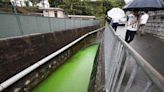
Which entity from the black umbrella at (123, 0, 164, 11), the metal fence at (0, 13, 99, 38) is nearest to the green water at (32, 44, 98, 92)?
the metal fence at (0, 13, 99, 38)

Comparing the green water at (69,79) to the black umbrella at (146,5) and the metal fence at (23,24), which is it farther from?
the black umbrella at (146,5)

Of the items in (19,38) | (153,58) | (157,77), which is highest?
(157,77)

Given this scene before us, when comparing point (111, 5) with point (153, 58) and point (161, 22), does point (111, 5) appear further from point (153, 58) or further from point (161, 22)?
point (153, 58)

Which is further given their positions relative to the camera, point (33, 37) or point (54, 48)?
point (54, 48)

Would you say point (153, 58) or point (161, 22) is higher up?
point (161, 22)

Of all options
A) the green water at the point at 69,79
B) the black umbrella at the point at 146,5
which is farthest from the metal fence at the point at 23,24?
the black umbrella at the point at 146,5

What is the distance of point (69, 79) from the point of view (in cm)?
688

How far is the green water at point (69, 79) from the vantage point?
5907 millimetres

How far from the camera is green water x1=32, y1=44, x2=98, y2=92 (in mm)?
5907

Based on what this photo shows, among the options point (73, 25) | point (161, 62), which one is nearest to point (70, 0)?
point (73, 25)

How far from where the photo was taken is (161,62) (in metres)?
4.21

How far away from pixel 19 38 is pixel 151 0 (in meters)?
4.74

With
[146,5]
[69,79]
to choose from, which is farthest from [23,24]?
[146,5]

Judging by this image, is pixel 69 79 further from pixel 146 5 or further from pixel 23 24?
pixel 146 5
